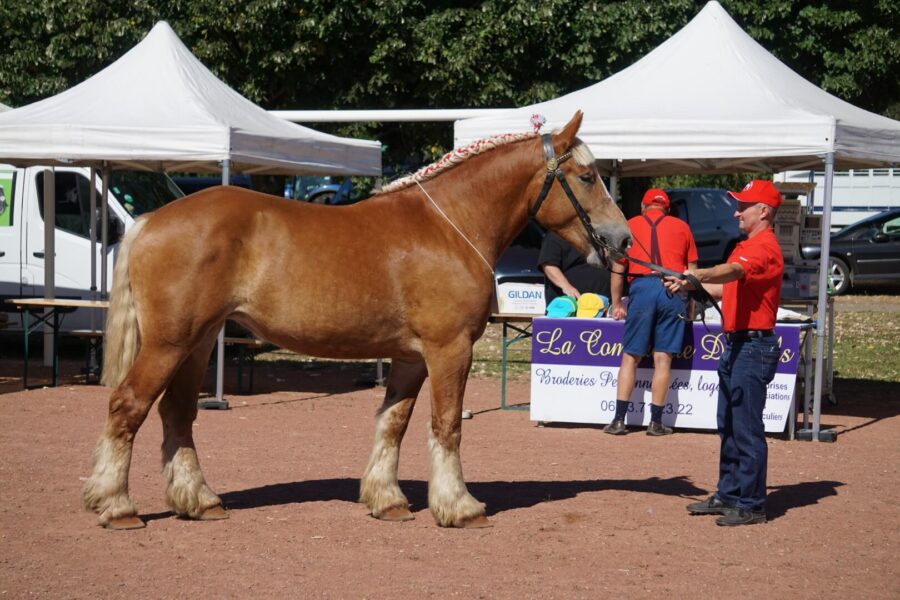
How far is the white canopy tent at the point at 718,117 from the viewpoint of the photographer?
10.3m

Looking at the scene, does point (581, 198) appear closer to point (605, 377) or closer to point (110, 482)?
point (110, 482)

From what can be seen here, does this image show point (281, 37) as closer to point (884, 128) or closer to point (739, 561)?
point (884, 128)

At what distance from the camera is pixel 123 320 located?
684cm

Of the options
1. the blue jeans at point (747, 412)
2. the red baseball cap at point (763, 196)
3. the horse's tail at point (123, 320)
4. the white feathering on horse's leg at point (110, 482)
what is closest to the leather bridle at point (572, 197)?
the blue jeans at point (747, 412)

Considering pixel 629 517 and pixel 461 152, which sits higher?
pixel 461 152

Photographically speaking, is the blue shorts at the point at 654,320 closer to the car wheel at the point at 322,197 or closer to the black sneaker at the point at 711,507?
the black sneaker at the point at 711,507

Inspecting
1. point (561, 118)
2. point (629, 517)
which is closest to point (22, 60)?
point (561, 118)

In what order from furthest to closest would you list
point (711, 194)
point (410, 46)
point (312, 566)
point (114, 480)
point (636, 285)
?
point (711, 194)
point (410, 46)
point (636, 285)
point (114, 480)
point (312, 566)

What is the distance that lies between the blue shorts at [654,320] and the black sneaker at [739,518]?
129 inches

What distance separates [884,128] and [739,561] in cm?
→ 586

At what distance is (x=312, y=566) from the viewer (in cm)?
611

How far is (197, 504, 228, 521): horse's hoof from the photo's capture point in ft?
22.9

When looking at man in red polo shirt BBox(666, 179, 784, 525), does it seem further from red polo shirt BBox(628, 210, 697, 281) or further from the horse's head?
red polo shirt BBox(628, 210, 697, 281)

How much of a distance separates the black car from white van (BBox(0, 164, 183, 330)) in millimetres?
15715
